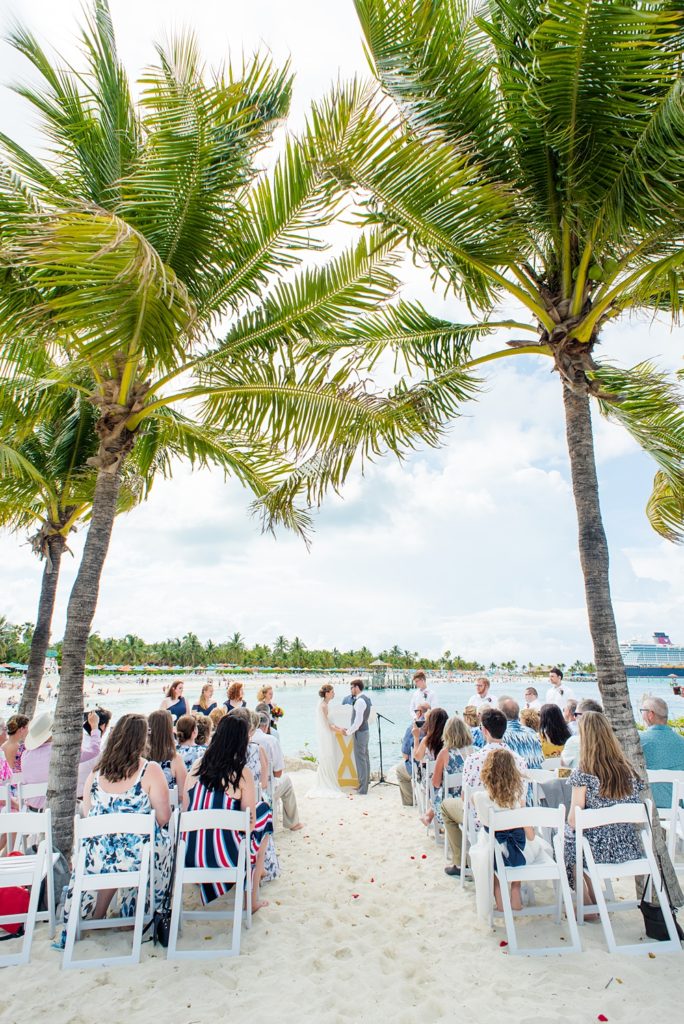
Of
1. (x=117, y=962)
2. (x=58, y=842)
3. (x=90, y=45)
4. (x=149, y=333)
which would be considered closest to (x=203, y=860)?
(x=117, y=962)

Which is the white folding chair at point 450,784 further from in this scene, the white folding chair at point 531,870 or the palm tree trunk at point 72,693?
the palm tree trunk at point 72,693

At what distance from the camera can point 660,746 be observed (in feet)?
18.6

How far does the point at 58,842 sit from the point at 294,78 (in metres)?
6.82

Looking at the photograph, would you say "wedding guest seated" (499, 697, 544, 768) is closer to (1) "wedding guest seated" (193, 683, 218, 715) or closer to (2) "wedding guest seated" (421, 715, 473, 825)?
(2) "wedding guest seated" (421, 715, 473, 825)

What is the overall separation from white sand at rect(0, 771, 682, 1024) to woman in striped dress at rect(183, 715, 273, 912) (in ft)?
2.04

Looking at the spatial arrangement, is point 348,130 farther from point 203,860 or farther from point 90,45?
point 203,860

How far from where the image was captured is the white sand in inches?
130

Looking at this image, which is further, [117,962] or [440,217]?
[440,217]

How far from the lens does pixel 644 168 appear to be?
14.2 ft

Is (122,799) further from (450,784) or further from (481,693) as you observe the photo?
(481,693)

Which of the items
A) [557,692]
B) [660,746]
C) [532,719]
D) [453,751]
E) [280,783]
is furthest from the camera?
[557,692]

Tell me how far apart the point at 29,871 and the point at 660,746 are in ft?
18.3

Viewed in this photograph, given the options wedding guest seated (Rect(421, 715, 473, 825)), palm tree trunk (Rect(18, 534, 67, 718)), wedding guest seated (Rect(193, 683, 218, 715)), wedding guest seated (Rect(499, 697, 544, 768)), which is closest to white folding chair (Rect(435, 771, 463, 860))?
wedding guest seated (Rect(421, 715, 473, 825))

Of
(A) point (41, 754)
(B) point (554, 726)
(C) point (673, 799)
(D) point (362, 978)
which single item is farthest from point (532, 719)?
(A) point (41, 754)
